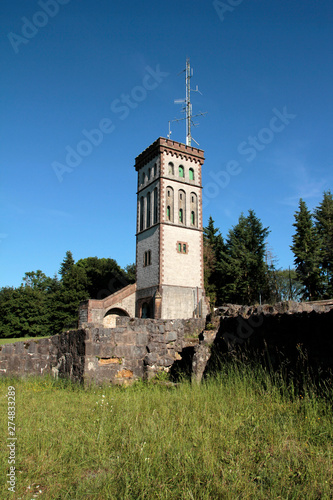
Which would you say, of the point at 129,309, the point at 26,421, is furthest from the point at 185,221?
the point at 26,421

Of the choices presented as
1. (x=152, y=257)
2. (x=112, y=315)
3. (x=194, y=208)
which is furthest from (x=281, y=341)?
(x=194, y=208)

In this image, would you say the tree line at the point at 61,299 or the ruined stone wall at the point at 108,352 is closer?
the ruined stone wall at the point at 108,352

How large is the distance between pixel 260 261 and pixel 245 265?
1840 mm

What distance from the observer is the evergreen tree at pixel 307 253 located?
118ft

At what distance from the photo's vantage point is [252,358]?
652 cm

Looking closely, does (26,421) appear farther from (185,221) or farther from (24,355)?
(185,221)

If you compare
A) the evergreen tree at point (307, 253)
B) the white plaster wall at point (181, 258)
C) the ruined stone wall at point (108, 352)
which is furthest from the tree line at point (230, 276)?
the ruined stone wall at point (108, 352)

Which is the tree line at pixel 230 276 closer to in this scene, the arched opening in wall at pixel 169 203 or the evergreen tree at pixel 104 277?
the evergreen tree at pixel 104 277

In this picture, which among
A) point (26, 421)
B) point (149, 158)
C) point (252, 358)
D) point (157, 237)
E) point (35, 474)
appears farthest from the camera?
point (149, 158)

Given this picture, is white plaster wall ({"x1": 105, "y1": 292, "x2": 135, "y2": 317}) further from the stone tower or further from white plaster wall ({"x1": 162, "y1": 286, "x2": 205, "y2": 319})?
white plaster wall ({"x1": 162, "y1": 286, "x2": 205, "y2": 319})

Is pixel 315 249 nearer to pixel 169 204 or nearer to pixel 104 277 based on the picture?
pixel 169 204

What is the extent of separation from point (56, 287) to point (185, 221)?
31.8 metres

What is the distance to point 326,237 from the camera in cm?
3969

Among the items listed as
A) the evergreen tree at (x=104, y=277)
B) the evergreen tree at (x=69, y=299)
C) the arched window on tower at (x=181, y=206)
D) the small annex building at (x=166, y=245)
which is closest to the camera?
the small annex building at (x=166, y=245)
